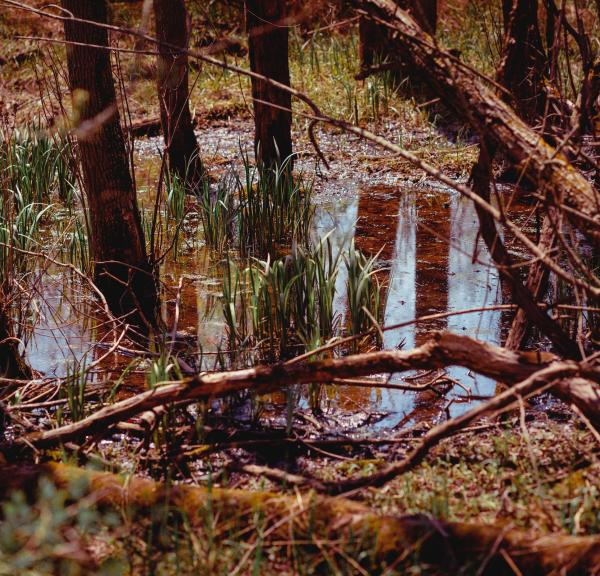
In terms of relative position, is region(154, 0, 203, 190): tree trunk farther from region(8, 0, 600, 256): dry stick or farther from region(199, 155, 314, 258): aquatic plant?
region(8, 0, 600, 256): dry stick

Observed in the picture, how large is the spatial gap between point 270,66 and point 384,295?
273 centimetres

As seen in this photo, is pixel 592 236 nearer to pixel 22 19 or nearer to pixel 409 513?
pixel 409 513

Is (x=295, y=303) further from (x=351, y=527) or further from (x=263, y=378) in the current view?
(x=351, y=527)

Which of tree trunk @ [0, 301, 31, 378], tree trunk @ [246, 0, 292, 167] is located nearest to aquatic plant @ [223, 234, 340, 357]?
tree trunk @ [0, 301, 31, 378]

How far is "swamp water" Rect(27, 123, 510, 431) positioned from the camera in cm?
361

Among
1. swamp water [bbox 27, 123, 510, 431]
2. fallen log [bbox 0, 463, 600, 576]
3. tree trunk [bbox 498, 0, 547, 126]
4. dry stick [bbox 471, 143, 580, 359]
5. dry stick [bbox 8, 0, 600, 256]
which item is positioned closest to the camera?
fallen log [bbox 0, 463, 600, 576]

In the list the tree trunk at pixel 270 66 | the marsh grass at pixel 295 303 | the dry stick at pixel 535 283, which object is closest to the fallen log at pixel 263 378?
the dry stick at pixel 535 283

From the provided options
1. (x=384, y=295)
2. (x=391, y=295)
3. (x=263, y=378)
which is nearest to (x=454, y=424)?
(x=263, y=378)

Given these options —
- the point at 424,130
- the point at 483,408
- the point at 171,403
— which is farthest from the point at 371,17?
the point at 424,130

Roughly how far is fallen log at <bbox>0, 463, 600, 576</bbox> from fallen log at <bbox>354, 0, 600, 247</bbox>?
1.10 m

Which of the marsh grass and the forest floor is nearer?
the forest floor

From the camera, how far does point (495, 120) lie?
2820 mm

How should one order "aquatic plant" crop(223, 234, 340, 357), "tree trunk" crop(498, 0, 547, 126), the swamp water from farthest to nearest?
"aquatic plant" crop(223, 234, 340, 357)
the swamp water
"tree trunk" crop(498, 0, 547, 126)

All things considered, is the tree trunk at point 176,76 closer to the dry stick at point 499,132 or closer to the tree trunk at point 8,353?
the tree trunk at point 8,353
